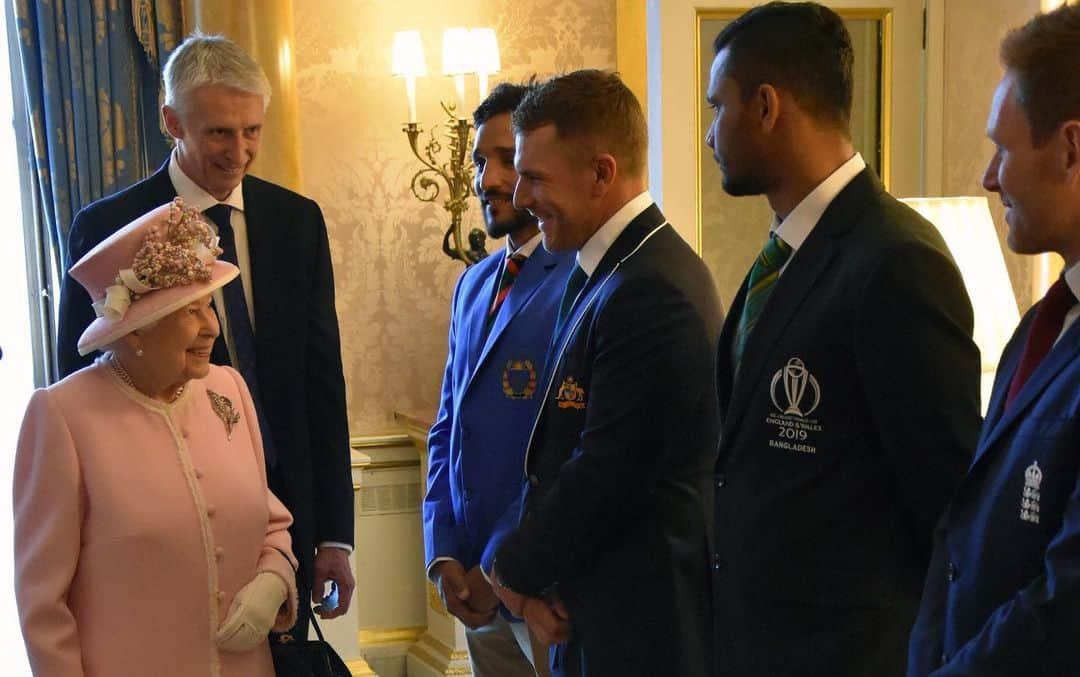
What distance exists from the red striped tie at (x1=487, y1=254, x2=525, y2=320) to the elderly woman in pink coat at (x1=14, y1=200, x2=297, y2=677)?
65cm

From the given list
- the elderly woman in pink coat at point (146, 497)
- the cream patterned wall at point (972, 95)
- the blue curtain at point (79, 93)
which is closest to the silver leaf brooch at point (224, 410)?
the elderly woman in pink coat at point (146, 497)

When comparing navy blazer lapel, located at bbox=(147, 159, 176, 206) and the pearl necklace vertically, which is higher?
navy blazer lapel, located at bbox=(147, 159, 176, 206)

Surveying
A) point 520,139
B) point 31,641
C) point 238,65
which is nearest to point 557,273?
point 520,139

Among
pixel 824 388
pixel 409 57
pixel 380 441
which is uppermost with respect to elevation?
pixel 409 57

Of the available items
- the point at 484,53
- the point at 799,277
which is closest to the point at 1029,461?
the point at 799,277

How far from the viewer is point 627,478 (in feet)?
6.51

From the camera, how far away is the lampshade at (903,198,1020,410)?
7.92 ft

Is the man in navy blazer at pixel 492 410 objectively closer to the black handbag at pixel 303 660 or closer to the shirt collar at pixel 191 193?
the black handbag at pixel 303 660

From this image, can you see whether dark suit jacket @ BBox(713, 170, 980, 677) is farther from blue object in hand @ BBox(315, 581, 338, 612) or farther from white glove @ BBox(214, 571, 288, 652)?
blue object in hand @ BBox(315, 581, 338, 612)

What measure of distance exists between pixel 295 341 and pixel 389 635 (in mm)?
2167

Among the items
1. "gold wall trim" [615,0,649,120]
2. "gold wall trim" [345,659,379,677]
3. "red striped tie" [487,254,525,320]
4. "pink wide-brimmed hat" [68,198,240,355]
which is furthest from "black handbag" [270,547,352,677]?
"gold wall trim" [615,0,649,120]

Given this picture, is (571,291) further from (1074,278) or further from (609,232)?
(1074,278)

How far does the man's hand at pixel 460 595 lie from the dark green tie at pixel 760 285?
824 millimetres

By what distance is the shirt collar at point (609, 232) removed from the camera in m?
2.13
